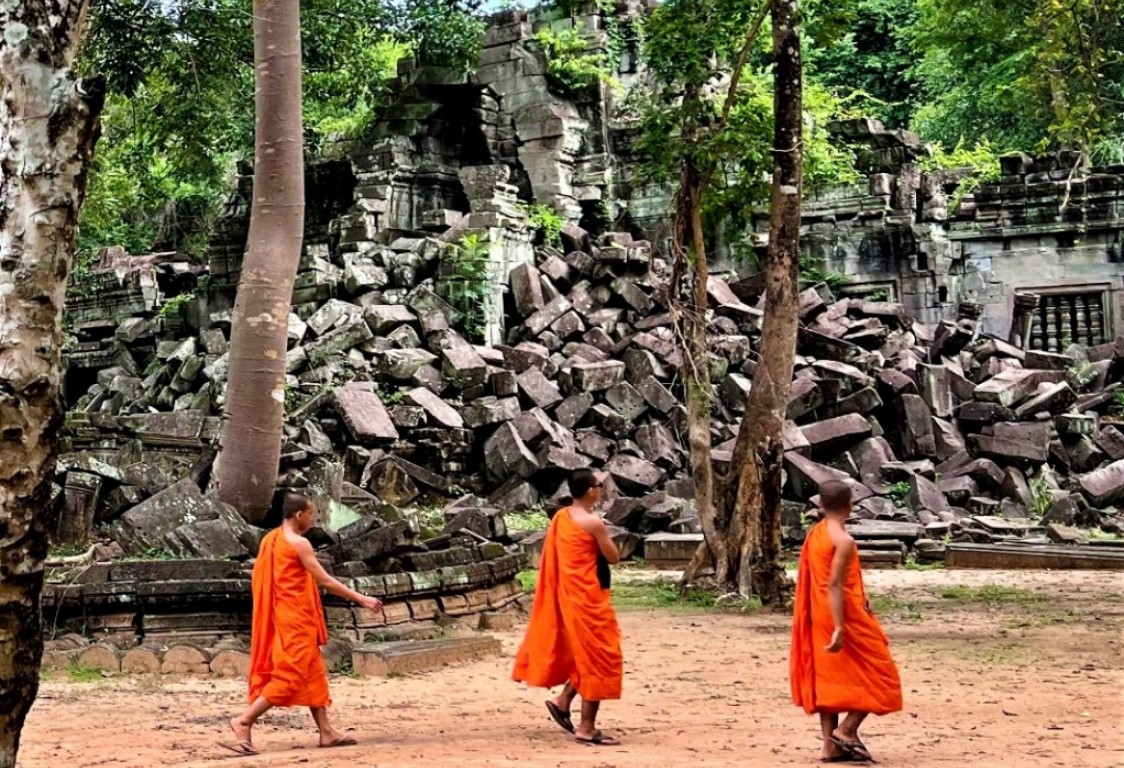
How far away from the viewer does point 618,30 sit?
21.7 m

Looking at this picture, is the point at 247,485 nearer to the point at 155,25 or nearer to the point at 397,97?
the point at 155,25

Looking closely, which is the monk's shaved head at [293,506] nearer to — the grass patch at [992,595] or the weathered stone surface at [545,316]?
the grass patch at [992,595]

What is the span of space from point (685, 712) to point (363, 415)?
8274mm

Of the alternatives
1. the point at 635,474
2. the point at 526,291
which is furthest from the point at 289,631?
the point at 526,291

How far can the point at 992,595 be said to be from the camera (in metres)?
10.6

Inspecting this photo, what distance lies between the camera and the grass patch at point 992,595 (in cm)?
1025

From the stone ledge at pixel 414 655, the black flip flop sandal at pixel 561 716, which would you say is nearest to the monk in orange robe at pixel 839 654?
the black flip flop sandal at pixel 561 716

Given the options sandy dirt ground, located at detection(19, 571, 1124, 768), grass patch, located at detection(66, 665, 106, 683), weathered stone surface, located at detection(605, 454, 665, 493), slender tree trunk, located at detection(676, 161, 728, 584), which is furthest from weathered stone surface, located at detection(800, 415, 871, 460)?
grass patch, located at detection(66, 665, 106, 683)

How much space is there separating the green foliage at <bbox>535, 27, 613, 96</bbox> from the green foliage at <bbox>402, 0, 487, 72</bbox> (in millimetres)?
1345

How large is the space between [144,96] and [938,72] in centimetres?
1799

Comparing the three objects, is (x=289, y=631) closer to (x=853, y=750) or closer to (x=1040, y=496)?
(x=853, y=750)

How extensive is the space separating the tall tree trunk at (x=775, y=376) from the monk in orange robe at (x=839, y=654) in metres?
5.11

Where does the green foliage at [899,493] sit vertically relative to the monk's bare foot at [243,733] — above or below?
below

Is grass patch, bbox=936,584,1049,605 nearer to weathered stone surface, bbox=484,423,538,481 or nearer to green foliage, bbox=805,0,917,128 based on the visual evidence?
weathered stone surface, bbox=484,423,538,481
